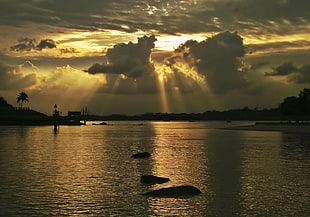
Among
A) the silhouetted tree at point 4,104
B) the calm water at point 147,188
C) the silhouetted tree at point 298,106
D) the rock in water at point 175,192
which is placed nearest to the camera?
the calm water at point 147,188

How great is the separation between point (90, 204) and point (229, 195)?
8207mm

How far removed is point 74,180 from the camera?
2556cm

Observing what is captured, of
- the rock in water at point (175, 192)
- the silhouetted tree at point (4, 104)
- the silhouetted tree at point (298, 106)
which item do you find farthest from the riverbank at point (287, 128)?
the silhouetted tree at point (4, 104)

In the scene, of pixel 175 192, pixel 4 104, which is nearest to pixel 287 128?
pixel 175 192

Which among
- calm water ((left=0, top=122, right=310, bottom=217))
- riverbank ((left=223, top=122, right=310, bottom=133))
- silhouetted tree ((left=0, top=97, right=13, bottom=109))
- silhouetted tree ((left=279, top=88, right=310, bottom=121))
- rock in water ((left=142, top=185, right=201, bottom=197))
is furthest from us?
silhouetted tree ((left=0, top=97, right=13, bottom=109))

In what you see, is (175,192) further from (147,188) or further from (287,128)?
(287,128)

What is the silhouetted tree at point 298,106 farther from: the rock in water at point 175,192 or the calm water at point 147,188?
the rock in water at point 175,192

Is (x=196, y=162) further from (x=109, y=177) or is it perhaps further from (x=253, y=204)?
(x=253, y=204)

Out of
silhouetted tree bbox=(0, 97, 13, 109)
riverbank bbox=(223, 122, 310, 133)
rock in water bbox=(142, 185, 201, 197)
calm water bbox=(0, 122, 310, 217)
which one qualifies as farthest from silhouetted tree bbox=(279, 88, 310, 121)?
silhouetted tree bbox=(0, 97, 13, 109)

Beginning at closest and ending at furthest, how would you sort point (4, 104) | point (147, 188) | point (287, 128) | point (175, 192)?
1. point (175, 192)
2. point (147, 188)
3. point (287, 128)
4. point (4, 104)

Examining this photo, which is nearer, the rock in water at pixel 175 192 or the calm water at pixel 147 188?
the calm water at pixel 147 188

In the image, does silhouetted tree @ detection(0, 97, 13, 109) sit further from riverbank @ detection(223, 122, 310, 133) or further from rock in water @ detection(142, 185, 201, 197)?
rock in water @ detection(142, 185, 201, 197)

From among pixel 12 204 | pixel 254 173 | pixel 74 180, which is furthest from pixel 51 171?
pixel 254 173

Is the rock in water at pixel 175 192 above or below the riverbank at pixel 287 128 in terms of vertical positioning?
above
